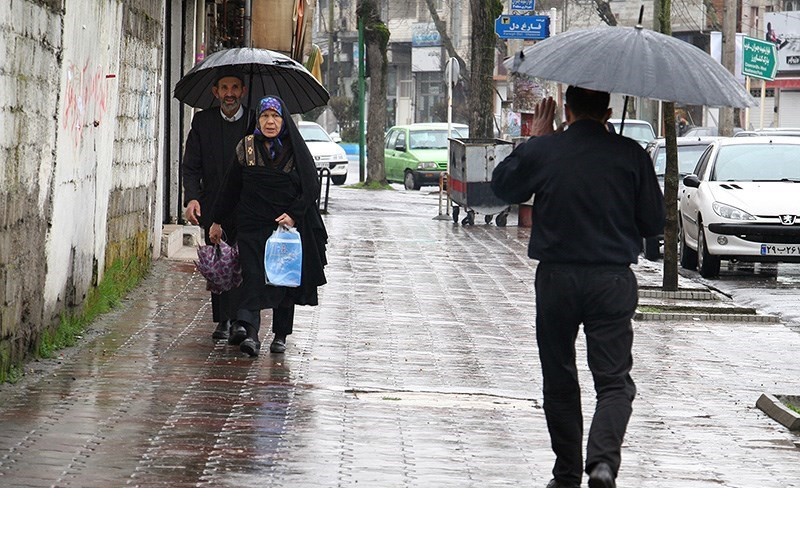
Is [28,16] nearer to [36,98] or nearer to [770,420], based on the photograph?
[36,98]

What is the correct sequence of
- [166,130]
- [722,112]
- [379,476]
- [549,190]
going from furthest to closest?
[722,112] < [166,130] < [379,476] < [549,190]

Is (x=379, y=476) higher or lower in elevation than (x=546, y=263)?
lower

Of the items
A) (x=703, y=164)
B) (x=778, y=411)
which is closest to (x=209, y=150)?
(x=778, y=411)

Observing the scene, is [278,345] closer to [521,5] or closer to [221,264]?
[221,264]

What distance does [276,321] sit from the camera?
10852mm

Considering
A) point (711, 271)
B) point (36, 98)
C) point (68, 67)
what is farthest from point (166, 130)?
point (36, 98)

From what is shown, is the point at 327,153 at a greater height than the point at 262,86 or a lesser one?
lesser

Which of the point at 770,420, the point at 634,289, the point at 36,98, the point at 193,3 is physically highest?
the point at 193,3

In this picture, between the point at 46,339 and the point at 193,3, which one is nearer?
the point at 46,339

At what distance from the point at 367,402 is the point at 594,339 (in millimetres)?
2848

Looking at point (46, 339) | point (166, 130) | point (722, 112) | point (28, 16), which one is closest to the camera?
point (28, 16)

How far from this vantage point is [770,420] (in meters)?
9.32

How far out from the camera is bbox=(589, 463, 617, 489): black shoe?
20.5 ft
